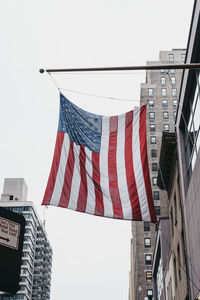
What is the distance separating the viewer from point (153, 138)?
102 meters

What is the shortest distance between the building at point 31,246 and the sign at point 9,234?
136467 millimetres

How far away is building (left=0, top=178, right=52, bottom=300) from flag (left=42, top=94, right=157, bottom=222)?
127 m

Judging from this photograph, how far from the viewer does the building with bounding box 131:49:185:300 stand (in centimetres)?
9512

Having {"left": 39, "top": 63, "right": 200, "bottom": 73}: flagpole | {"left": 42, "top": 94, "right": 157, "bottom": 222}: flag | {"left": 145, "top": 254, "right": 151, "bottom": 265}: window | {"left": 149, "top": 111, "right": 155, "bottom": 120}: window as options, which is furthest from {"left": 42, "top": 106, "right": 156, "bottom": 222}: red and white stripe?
{"left": 149, "top": 111, "right": 155, "bottom": 120}: window

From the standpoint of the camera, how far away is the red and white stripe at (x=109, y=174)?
13125 millimetres

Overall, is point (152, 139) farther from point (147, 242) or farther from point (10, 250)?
point (10, 250)

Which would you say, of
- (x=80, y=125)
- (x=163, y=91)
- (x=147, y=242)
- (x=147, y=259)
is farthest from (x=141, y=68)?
(x=163, y=91)

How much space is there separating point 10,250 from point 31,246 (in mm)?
145305

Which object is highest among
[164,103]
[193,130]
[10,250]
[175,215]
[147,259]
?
[164,103]

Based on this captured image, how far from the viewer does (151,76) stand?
370 ft

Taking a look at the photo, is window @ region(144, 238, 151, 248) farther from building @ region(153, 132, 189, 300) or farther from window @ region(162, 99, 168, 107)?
building @ region(153, 132, 189, 300)

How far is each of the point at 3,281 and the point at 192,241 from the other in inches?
779

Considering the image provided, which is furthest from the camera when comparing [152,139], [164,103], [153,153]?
[164,103]

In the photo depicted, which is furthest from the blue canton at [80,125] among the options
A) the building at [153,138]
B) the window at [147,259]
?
the window at [147,259]
